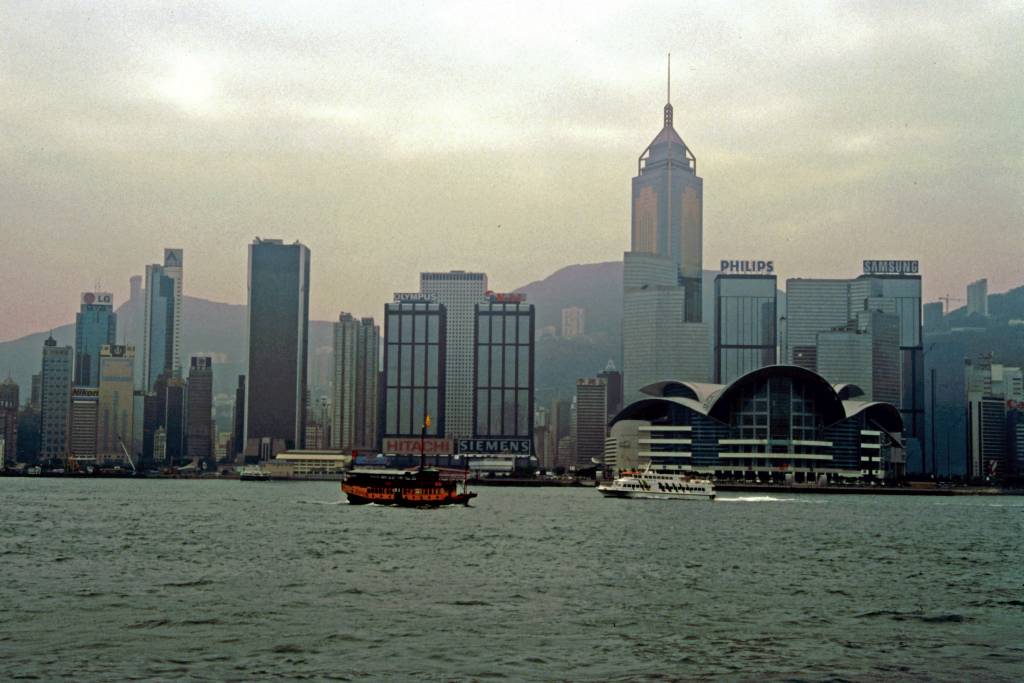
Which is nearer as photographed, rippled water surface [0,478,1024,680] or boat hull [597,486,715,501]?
rippled water surface [0,478,1024,680]

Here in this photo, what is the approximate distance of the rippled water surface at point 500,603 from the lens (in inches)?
1495

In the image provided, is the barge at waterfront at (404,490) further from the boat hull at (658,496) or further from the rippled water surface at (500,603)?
the boat hull at (658,496)

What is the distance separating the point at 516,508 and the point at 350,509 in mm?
21192

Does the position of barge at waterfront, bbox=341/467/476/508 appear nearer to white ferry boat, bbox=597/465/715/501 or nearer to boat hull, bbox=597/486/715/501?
boat hull, bbox=597/486/715/501

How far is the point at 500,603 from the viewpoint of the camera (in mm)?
50406

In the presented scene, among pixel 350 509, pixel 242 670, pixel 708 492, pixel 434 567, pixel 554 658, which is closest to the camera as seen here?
pixel 242 670

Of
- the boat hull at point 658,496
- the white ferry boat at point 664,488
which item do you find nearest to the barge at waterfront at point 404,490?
the boat hull at point 658,496

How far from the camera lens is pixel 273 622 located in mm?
44875

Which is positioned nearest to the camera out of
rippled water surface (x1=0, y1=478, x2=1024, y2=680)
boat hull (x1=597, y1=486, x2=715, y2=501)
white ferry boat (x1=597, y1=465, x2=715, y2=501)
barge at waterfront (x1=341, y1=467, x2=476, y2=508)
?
rippled water surface (x1=0, y1=478, x2=1024, y2=680)

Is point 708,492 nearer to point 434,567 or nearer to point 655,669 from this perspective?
point 434,567

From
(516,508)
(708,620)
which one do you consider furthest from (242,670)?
(516,508)

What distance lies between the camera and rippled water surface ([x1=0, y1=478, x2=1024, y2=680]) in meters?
38.0

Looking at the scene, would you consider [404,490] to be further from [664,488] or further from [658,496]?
[664,488]

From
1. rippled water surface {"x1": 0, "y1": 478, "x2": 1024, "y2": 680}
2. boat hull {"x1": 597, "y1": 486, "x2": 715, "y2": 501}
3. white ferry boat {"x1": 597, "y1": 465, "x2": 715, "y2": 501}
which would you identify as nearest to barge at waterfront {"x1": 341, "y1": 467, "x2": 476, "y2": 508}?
rippled water surface {"x1": 0, "y1": 478, "x2": 1024, "y2": 680}
